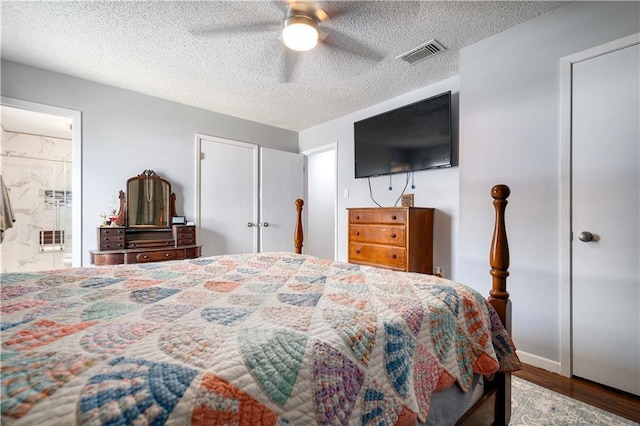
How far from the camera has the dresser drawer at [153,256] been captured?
2.85 metres

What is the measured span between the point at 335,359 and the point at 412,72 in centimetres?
284

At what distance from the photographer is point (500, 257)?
120 cm

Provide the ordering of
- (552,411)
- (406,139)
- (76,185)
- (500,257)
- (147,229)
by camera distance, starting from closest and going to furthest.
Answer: (500,257), (552,411), (76,185), (406,139), (147,229)

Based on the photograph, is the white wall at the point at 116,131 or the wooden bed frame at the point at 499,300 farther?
the white wall at the point at 116,131

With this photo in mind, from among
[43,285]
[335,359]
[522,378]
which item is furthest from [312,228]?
[335,359]

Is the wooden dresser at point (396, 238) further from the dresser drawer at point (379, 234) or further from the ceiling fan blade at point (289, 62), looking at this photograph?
the ceiling fan blade at point (289, 62)

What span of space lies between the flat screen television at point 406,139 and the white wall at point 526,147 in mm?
354

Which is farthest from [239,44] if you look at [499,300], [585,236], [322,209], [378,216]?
[322,209]

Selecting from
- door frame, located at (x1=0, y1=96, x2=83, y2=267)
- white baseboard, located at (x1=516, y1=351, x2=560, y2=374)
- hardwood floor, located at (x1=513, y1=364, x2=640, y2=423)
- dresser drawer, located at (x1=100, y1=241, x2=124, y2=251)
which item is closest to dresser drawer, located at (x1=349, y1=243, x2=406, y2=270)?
white baseboard, located at (x1=516, y1=351, x2=560, y2=374)

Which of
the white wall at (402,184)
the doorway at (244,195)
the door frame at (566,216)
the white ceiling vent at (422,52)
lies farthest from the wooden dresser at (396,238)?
the doorway at (244,195)

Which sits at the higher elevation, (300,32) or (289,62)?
(289,62)

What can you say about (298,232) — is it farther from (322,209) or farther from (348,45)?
(322,209)

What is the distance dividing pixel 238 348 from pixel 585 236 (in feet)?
7.19

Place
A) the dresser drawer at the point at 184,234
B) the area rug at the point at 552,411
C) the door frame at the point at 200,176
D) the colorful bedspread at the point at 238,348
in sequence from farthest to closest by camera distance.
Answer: the door frame at the point at 200,176, the dresser drawer at the point at 184,234, the area rug at the point at 552,411, the colorful bedspread at the point at 238,348
